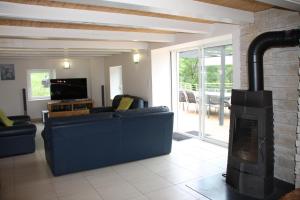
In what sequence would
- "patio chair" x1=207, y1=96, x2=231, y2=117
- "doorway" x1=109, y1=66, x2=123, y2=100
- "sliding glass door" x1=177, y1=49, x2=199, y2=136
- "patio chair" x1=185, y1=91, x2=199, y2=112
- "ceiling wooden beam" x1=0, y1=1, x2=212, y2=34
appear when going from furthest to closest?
"doorway" x1=109, y1=66, x2=123, y2=100, "patio chair" x1=185, y1=91, x2=199, y2=112, "sliding glass door" x1=177, y1=49, x2=199, y2=136, "patio chair" x1=207, y1=96, x2=231, y2=117, "ceiling wooden beam" x1=0, y1=1, x2=212, y2=34

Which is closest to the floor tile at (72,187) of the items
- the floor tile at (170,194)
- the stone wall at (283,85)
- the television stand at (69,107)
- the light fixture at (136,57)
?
the floor tile at (170,194)

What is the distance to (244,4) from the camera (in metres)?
3.23

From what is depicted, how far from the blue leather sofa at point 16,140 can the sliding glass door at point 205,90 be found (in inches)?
140

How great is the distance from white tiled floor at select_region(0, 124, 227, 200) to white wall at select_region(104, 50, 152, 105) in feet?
7.57

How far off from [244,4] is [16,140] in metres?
4.64

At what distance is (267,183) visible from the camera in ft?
10.1

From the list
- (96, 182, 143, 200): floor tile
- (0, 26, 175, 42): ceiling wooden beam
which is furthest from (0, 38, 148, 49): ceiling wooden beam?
(96, 182, 143, 200): floor tile

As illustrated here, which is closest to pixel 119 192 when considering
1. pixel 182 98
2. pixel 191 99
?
pixel 191 99

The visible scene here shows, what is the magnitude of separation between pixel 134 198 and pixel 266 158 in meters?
1.69

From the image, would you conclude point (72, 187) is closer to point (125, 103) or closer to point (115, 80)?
point (125, 103)

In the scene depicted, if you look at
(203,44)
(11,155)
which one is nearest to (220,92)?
(203,44)

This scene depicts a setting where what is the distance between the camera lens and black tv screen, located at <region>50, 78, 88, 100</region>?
8.80 meters

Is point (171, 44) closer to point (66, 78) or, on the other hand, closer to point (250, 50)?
point (250, 50)

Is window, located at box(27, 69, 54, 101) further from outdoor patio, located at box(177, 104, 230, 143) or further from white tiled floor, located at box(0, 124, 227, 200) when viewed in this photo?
outdoor patio, located at box(177, 104, 230, 143)
